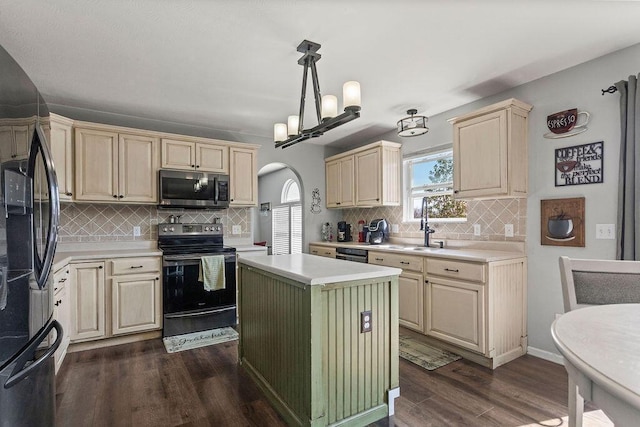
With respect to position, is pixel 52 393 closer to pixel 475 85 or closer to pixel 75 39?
pixel 75 39

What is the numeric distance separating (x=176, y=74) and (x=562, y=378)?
388cm

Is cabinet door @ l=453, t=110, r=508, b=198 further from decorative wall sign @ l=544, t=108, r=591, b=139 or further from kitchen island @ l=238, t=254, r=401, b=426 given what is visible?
kitchen island @ l=238, t=254, r=401, b=426

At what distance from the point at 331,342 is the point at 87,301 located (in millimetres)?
2582

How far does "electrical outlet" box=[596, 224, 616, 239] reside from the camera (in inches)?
94.0

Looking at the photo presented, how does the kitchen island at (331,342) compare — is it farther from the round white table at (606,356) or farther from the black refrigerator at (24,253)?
the black refrigerator at (24,253)

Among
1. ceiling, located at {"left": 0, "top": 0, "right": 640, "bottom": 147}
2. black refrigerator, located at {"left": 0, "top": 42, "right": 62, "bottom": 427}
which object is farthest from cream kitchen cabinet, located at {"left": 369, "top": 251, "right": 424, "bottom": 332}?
black refrigerator, located at {"left": 0, "top": 42, "right": 62, "bottom": 427}

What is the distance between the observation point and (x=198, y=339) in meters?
3.33

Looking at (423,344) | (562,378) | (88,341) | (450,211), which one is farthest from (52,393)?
(450,211)

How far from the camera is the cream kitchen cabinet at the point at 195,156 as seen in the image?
3709 mm

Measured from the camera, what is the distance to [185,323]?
3.44 meters

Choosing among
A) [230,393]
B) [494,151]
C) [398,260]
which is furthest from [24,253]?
[494,151]

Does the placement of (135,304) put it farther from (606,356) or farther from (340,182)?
(606,356)

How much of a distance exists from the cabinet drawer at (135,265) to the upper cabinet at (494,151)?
318 centimetres

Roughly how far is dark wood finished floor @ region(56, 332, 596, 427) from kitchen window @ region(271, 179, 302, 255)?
4268 millimetres
